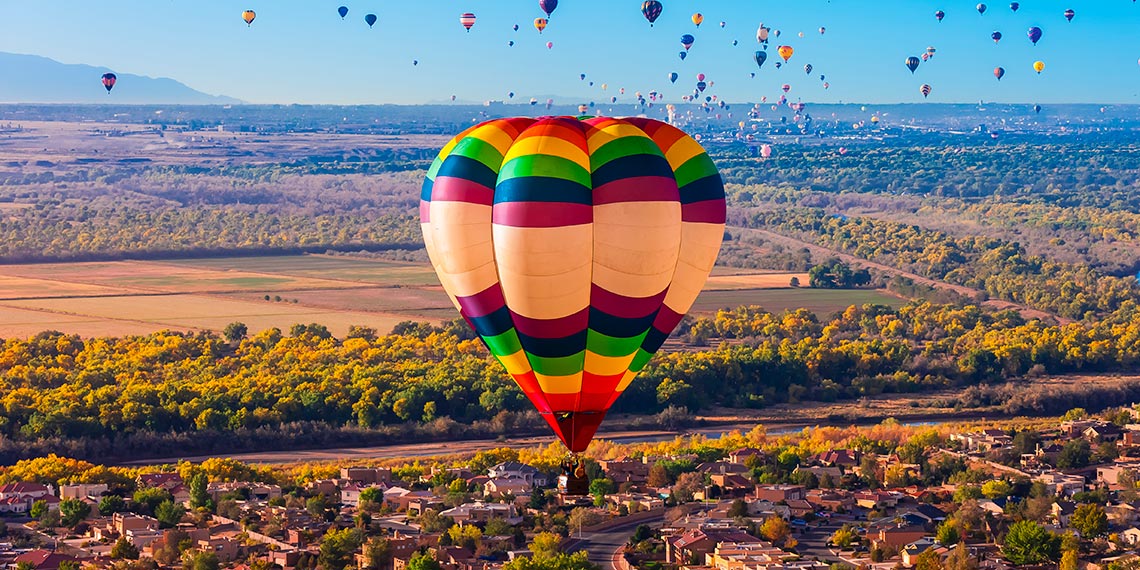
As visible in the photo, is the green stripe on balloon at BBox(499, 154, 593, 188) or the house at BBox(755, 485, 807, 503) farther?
the house at BBox(755, 485, 807, 503)

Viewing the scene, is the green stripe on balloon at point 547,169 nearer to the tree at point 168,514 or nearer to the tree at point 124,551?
the tree at point 124,551

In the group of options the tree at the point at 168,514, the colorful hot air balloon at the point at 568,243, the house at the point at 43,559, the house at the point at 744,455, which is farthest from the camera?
the house at the point at 744,455

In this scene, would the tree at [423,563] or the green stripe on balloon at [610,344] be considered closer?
the green stripe on balloon at [610,344]

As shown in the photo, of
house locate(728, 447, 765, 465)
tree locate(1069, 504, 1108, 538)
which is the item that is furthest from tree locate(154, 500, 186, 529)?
tree locate(1069, 504, 1108, 538)

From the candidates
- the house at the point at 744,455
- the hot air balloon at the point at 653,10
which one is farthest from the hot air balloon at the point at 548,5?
the house at the point at 744,455

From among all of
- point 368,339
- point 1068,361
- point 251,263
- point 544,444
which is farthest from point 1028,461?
point 251,263

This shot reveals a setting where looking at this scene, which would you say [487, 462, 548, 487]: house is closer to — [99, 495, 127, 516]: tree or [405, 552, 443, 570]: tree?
[99, 495, 127, 516]: tree

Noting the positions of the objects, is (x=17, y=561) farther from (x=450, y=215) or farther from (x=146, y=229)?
(x=146, y=229)
